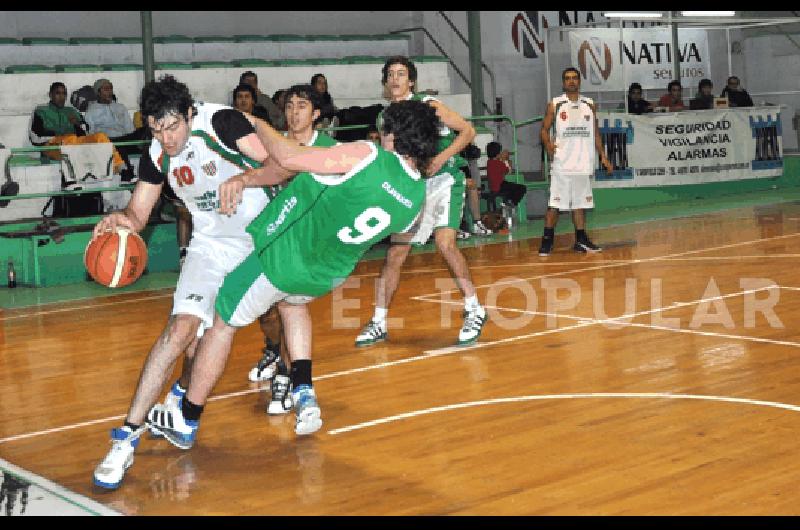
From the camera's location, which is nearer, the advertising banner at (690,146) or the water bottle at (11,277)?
the water bottle at (11,277)

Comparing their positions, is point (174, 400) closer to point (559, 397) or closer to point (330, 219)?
point (330, 219)

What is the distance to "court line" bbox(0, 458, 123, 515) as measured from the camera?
480cm

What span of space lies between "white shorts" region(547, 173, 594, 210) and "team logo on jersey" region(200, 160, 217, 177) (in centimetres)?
782

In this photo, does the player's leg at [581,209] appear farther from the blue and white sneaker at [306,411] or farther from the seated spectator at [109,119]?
the blue and white sneaker at [306,411]

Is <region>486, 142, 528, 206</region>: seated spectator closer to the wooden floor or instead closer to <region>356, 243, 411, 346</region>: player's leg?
the wooden floor

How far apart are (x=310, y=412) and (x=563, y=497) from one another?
1633 millimetres

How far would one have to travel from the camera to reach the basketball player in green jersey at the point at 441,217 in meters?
7.96

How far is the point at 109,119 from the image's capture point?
1505cm

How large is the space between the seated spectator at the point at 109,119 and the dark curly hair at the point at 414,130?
10024mm

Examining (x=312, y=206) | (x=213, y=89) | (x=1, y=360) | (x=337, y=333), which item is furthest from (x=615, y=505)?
(x=213, y=89)

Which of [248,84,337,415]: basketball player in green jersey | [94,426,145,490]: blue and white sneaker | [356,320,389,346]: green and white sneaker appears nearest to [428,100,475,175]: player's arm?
[248,84,337,415]: basketball player in green jersey

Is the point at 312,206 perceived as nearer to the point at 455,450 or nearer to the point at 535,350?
the point at 455,450

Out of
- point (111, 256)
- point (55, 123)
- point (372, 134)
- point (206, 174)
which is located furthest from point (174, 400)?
point (55, 123)

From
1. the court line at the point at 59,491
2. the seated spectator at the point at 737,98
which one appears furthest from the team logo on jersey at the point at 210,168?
the seated spectator at the point at 737,98
